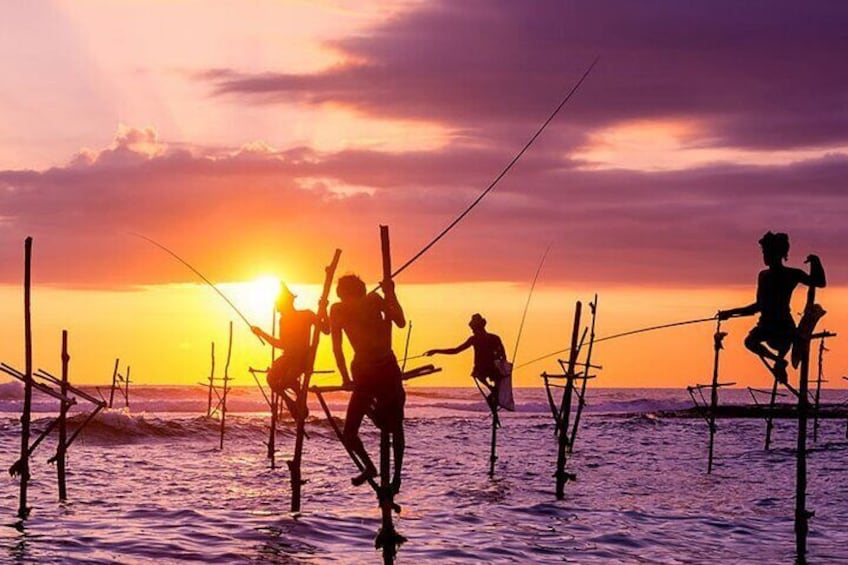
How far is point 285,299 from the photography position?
20812mm

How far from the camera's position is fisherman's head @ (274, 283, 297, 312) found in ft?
68.0

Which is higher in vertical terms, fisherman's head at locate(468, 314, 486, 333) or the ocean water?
fisherman's head at locate(468, 314, 486, 333)

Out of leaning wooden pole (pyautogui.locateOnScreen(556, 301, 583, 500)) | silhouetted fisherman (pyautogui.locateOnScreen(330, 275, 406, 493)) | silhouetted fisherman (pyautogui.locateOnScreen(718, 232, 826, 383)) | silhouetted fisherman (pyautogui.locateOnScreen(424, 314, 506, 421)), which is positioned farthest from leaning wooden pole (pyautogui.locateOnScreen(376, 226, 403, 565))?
silhouetted fisherman (pyautogui.locateOnScreen(424, 314, 506, 421))

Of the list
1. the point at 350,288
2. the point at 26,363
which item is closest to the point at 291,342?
the point at 26,363

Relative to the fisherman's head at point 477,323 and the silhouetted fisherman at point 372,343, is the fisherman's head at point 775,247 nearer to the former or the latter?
the silhouetted fisherman at point 372,343

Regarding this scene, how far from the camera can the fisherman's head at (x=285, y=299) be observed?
2072cm

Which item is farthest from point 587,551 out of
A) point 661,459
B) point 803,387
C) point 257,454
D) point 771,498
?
point 257,454

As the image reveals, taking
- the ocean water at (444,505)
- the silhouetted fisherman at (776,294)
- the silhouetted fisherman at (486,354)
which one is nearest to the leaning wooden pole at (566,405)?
the ocean water at (444,505)

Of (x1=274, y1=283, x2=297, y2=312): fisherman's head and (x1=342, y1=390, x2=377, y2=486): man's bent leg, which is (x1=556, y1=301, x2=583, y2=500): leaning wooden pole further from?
(x1=342, y1=390, x2=377, y2=486): man's bent leg

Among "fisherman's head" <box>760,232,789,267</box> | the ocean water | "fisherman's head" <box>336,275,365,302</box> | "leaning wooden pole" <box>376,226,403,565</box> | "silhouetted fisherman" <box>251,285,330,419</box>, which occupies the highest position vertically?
"fisherman's head" <box>760,232,789,267</box>

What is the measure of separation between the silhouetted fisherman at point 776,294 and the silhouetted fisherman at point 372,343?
4515 mm

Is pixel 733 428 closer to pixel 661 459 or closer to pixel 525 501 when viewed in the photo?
pixel 661 459

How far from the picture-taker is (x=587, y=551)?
17875 mm

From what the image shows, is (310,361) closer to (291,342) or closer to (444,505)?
(291,342)
